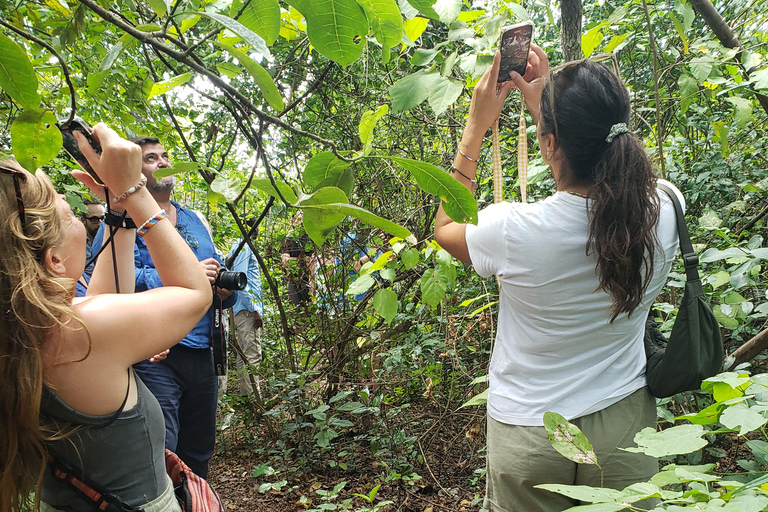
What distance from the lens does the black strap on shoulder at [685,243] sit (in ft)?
4.48

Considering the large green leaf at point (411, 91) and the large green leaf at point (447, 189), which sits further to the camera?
the large green leaf at point (411, 91)

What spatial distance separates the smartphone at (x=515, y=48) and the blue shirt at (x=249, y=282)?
7.37ft

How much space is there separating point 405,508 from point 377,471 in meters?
0.47

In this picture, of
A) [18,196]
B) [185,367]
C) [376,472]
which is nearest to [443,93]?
[18,196]

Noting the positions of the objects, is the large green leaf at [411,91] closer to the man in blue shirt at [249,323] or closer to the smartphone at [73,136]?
the smartphone at [73,136]

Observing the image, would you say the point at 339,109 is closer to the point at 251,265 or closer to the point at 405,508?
the point at 251,265

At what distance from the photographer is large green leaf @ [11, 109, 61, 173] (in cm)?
88

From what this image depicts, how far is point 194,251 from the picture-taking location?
2680mm

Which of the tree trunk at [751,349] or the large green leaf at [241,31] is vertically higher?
the large green leaf at [241,31]

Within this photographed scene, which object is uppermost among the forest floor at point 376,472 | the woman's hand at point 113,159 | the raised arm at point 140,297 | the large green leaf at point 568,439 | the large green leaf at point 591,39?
the large green leaf at point 591,39

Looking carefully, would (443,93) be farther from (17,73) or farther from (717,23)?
(717,23)

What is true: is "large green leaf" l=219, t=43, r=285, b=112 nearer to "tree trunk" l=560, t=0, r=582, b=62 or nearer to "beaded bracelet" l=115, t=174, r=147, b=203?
"beaded bracelet" l=115, t=174, r=147, b=203

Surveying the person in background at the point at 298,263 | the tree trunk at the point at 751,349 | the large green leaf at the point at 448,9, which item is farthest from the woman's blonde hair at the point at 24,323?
the person in background at the point at 298,263

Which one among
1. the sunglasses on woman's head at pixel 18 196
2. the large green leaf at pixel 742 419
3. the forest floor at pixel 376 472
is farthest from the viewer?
the forest floor at pixel 376 472
